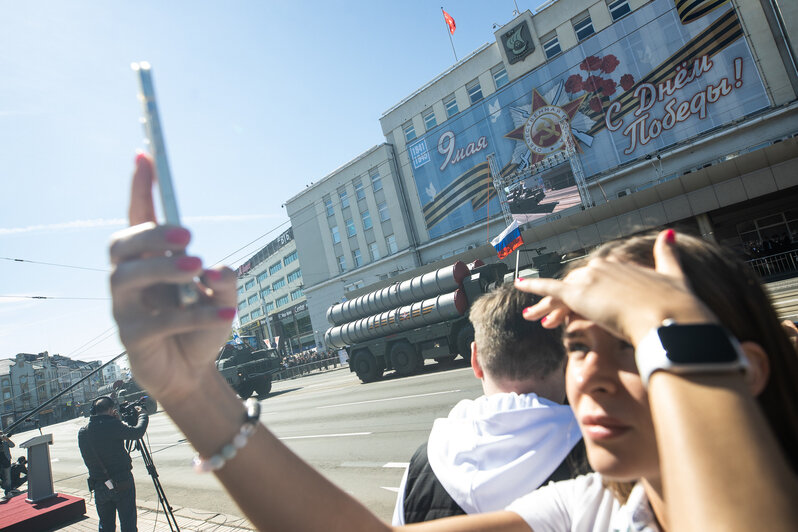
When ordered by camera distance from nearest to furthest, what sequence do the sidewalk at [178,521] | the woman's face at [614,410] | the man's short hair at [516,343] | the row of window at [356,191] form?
1. the woman's face at [614,410]
2. the man's short hair at [516,343]
3. the sidewalk at [178,521]
4. the row of window at [356,191]

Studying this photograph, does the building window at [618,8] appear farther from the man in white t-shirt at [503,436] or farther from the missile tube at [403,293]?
the man in white t-shirt at [503,436]

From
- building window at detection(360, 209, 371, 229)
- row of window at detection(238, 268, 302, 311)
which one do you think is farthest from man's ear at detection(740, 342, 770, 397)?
row of window at detection(238, 268, 302, 311)

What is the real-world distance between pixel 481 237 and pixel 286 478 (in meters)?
29.9

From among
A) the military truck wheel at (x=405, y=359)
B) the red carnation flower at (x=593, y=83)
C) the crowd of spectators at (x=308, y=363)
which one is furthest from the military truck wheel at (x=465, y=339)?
the crowd of spectators at (x=308, y=363)

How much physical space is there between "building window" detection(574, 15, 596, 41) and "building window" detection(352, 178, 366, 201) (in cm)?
1964

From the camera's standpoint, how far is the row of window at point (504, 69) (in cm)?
2519

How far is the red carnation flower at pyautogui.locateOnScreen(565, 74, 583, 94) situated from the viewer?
25587mm

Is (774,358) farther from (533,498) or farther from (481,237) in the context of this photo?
A: (481,237)

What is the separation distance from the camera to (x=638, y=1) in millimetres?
23984

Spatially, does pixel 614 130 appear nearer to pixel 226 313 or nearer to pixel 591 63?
pixel 591 63

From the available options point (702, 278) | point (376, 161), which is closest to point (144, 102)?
point (702, 278)

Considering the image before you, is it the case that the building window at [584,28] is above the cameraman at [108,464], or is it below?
above

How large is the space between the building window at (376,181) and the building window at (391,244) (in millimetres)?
4206

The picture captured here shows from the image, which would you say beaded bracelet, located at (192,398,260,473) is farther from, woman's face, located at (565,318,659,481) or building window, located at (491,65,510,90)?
building window, located at (491,65,510,90)
